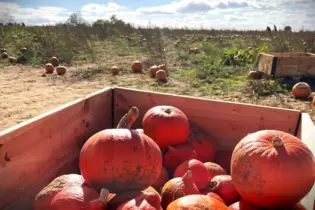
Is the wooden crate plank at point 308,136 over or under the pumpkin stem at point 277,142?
under

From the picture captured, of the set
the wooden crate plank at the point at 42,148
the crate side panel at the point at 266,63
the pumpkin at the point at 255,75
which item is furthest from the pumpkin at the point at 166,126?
the pumpkin at the point at 255,75

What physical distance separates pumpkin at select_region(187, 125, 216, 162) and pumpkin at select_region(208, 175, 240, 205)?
0.48 meters

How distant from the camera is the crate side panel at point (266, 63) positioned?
8.33m

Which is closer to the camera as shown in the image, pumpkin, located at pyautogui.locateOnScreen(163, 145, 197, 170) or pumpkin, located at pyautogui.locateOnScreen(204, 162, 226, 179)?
pumpkin, located at pyautogui.locateOnScreen(204, 162, 226, 179)

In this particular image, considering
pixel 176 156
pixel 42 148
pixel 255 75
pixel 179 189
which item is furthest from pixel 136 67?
pixel 179 189

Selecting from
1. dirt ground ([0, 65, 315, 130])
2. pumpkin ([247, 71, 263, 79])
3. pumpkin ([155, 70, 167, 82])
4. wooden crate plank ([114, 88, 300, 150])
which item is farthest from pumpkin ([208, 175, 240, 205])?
pumpkin ([247, 71, 263, 79])

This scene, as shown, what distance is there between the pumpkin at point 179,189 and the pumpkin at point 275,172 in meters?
0.25

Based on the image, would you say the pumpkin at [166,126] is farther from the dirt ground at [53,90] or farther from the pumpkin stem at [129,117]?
the dirt ground at [53,90]

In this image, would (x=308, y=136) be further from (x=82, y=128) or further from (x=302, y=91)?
(x=302, y=91)

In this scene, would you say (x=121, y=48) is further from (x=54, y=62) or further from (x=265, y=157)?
(x=265, y=157)

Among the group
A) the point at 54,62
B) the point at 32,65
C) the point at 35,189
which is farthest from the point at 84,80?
the point at 35,189

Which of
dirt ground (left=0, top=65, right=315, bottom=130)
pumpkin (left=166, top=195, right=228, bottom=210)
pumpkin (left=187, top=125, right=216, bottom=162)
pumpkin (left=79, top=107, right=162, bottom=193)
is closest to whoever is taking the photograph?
pumpkin (left=166, top=195, right=228, bottom=210)

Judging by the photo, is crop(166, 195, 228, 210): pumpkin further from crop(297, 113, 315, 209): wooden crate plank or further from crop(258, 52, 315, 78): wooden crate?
crop(258, 52, 315, 78): wooden crate

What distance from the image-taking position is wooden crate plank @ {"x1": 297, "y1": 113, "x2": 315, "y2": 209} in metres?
1.73
